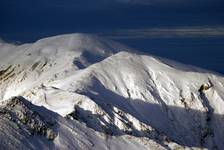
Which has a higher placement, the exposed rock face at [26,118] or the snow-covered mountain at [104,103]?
the exposed rock face at [26,118]

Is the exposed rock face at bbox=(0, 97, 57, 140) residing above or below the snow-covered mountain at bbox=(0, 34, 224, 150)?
above

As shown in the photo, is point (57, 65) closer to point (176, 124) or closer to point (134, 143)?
point (176, 124)

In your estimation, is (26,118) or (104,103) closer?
(26,118)

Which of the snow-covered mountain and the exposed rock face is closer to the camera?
the exposed rock face

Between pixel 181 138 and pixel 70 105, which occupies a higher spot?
pixel 70 105

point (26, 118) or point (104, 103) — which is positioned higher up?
point (26, 118)

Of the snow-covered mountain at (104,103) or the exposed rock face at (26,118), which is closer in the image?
the exposed rock face at (26,118)

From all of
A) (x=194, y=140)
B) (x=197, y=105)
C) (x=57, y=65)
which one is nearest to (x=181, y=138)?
(x=194, y=140)

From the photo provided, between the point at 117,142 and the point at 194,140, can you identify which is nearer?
the point at 117,142
